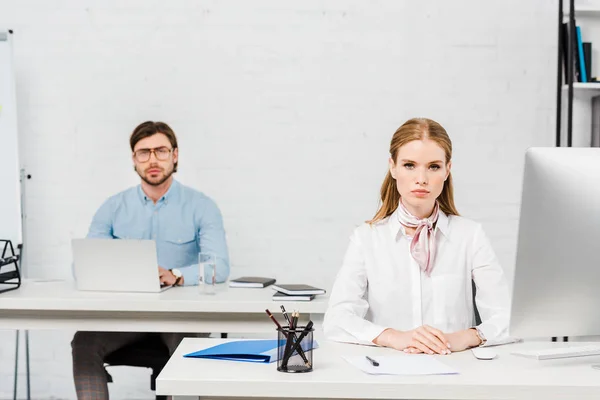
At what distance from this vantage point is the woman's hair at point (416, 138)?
2.04 m

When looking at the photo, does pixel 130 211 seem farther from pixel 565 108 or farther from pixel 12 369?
pixel 565 108

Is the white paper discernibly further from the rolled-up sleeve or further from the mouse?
the rolled-up sleeve

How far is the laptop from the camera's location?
8.41 ft

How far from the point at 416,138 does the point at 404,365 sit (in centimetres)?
73

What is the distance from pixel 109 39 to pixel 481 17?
1.90m

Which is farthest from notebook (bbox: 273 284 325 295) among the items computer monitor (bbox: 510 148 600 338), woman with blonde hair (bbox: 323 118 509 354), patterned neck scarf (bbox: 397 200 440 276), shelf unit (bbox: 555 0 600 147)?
shelf unit (bbox: 555 0 600 147)

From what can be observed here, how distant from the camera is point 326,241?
3.72m

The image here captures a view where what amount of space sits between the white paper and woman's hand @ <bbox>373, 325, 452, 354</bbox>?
1.4 inches

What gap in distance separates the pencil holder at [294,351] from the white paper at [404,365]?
113mm

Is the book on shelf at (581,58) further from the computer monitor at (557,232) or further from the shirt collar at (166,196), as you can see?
the computer monitor at (557,232)

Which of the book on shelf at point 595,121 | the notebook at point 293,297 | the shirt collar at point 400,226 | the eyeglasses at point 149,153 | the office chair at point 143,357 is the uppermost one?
the book on shelf at point 595,121

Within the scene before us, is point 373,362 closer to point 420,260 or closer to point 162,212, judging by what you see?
point 420,260

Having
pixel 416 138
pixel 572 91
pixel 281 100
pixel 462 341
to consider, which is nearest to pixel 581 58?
pixel 572 91

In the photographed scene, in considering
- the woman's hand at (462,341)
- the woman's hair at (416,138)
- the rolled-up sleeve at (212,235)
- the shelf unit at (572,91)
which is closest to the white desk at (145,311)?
the rolled-up sleeve at (212,235)
